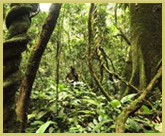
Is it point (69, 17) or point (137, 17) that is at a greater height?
point (69, 17)

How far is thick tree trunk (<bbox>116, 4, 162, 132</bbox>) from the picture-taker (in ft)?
11.0

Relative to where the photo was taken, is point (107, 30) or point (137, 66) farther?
point (107, 30)

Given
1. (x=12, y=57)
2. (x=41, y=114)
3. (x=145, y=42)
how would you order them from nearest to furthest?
(x=12, y=57) < (x=41, y=114) < (x=145, y=42)

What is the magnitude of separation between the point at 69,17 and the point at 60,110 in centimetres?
408

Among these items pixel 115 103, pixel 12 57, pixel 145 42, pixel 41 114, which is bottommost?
pixel 41 114

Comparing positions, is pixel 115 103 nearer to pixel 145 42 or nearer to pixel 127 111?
pixel 127 111

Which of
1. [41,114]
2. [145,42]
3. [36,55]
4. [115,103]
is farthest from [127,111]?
[145,42]

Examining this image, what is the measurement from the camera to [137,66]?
11.8 feet

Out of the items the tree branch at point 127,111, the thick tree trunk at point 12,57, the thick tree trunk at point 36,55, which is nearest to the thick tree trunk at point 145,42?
the tree branch at point 127,111

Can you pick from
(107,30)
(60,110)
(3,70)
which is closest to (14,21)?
(3,70)

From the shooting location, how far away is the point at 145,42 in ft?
11.8

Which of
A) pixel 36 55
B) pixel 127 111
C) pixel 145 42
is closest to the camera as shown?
pixel 127 111

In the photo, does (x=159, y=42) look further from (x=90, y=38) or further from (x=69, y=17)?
(x=69, y=17)

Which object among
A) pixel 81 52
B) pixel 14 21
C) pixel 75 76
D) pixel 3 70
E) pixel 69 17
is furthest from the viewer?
pixel 81 52
